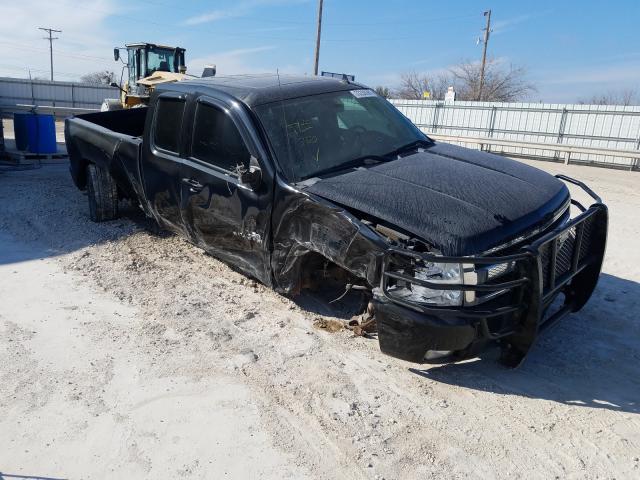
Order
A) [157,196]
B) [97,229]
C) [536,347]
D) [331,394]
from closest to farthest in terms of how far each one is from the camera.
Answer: [331,394] < [536,347] < [157,196] < [97,229]

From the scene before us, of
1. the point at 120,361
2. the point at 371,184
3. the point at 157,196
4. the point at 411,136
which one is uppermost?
the point at 411,136

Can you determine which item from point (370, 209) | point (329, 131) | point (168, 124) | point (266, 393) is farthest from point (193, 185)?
point (266, 393)

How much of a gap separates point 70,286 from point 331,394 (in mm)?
2939

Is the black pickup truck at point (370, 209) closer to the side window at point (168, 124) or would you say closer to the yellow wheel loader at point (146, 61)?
the side window at point (168, 124)

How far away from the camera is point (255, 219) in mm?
4035

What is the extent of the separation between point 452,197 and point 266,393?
1743 mm

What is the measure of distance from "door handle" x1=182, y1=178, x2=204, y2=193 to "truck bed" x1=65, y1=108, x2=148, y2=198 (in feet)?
3.48

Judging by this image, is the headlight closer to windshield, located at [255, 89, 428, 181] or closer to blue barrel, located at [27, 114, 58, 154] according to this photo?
windshield, located at [255, 89, 428, 181]

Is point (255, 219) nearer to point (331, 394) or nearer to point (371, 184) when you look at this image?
point (371, 184)

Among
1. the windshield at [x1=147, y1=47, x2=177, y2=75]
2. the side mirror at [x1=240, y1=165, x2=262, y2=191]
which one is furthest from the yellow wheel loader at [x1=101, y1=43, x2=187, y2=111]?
the side mirror at [x1=240, y1=165, x2=262, y2=191]

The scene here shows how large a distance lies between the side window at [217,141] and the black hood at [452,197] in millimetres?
865

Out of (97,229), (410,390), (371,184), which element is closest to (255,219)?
(371,184)

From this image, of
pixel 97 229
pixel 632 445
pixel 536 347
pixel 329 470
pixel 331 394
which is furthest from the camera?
pixel 97 229

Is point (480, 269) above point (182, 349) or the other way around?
above
